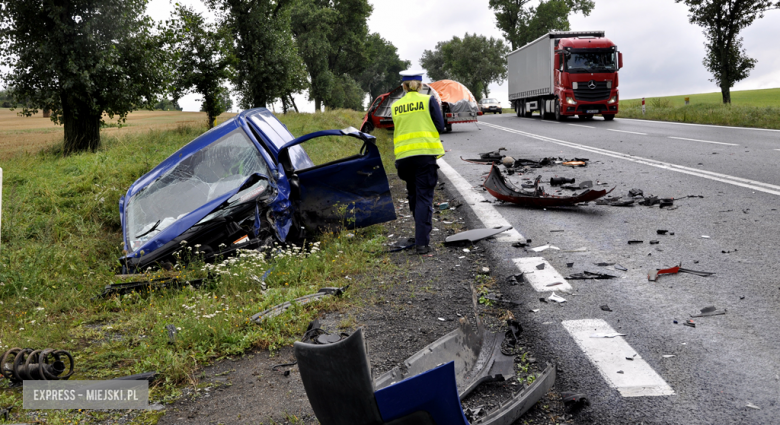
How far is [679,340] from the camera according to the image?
313 cm

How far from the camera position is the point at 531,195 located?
714 cm

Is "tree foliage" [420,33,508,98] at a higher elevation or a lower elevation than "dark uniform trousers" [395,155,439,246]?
higher

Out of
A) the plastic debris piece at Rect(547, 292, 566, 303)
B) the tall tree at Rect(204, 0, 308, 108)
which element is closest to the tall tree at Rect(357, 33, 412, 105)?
the tall tree at Rect(204, 0, 308, 108)

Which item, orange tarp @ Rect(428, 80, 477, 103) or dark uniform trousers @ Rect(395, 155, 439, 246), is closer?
dark uniform trousers @ Rect(395, 155, 439, 246)

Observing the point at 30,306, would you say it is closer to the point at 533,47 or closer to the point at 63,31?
→ the point at 63,31

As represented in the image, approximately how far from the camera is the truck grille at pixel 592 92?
2390 cm

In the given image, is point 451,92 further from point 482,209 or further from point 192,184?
point 192,184

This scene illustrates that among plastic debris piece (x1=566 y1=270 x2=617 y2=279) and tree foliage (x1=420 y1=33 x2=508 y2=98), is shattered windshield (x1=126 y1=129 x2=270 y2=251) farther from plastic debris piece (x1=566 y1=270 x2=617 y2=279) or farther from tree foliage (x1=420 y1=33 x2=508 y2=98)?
tree foliage (x1=420 y1=33 x2=508 y2=98)

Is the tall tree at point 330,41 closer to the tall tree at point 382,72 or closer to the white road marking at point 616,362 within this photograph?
the tall tree at point 382,72

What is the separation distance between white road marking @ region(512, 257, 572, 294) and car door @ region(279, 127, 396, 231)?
1.88 metres

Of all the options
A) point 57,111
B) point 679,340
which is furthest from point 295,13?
point 679,340

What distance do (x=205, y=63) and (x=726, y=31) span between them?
28.9 metres

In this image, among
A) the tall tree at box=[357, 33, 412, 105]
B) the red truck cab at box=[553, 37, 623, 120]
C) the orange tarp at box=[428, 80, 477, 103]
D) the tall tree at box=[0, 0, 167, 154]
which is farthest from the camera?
the tall tree at box=[357, 33, 412, 105]

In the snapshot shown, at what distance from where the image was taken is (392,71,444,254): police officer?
5.86m
